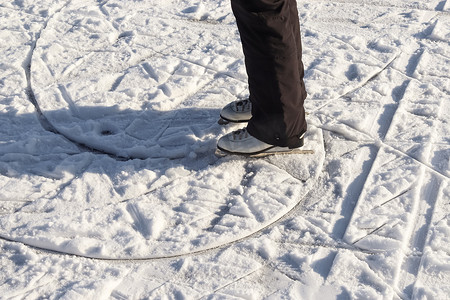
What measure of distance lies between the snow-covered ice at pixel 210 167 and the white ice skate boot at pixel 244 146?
6 cm

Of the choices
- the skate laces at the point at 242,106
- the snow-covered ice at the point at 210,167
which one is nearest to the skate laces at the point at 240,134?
the snow-covered ice at the point at 210,167

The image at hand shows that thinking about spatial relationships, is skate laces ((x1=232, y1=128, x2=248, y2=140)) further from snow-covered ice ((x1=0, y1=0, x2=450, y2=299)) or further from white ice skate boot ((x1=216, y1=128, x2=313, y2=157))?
snow-covered ice ((x1=0, y1=0, x2=450, y2=299))

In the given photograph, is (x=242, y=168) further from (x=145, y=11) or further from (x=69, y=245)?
(x=145, y=11)

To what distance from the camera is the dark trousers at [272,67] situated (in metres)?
2.46

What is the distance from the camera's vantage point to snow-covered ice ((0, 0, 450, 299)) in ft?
7.54

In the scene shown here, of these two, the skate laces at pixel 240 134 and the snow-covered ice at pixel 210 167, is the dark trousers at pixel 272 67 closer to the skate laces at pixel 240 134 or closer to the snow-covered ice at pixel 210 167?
the skate laces at pixel 240 134

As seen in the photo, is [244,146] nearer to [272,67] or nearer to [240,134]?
[240,134]

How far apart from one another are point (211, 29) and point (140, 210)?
1.97m

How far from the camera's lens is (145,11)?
4.51m

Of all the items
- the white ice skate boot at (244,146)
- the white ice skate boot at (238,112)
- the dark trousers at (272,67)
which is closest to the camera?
the dark trousers at (272,67)

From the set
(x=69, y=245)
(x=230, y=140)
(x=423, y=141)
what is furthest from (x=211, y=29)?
(x=69, y=245)

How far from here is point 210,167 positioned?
290 centimetres

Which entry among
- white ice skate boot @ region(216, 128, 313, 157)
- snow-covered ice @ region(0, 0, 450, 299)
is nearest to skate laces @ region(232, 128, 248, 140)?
white ice skate boot @ region(216, 128, 313, 157)

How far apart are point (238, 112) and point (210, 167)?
0.38 meters
